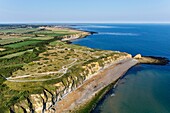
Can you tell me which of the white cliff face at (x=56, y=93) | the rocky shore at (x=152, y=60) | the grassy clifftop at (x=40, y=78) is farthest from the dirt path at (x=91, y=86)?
the rocky shore at (x=152, y=60)

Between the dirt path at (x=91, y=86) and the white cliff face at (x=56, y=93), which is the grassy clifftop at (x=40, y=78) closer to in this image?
the white cliff face at (x=56, y=93)

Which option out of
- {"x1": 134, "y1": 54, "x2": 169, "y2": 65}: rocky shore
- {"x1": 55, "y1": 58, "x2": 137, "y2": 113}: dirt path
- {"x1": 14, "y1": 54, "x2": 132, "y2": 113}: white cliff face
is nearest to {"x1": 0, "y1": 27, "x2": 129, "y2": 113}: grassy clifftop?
{"x1": 14, "y1": 54, "x2": 132, "y2": 113}: white cliff face

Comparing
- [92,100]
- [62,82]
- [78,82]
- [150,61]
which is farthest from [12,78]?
[150,61]

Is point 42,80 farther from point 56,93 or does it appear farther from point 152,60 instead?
point 152,60

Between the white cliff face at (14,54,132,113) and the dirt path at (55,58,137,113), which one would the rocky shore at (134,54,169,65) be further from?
the white cliff face at (14,54,132,113)

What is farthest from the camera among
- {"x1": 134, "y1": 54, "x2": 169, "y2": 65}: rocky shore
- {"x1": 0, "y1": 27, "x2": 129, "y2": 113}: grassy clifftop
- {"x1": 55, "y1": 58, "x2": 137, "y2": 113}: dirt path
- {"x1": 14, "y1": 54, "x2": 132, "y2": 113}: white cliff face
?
{"x1": 134, "y1": 54, "x2": 169, "y2": 65}: rocky shore

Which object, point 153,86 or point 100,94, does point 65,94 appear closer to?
point 100,94
